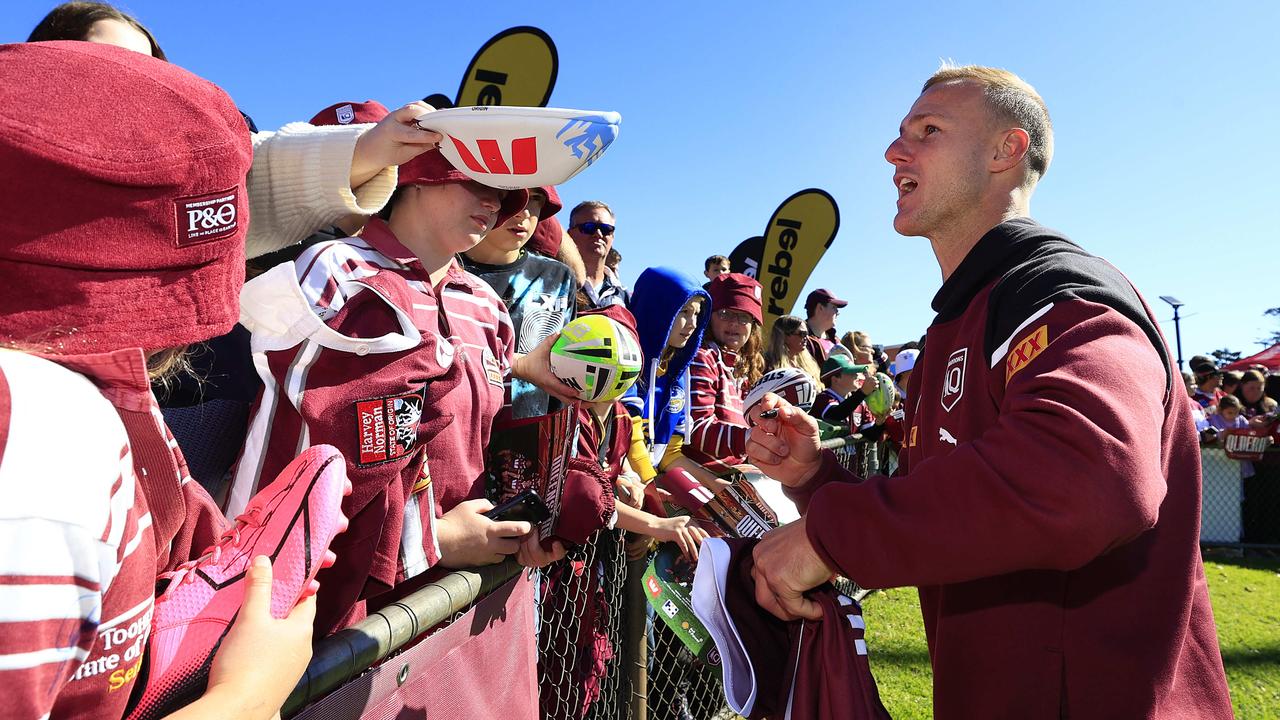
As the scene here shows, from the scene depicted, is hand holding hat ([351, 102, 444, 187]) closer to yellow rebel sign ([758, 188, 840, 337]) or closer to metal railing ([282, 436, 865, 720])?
metal railing ([282, 436, 865, 720])

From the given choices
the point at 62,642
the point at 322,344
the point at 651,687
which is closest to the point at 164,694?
the point at 62,642

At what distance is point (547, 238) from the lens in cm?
353

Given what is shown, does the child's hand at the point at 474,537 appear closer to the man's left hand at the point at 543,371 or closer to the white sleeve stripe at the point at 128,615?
the man's left hand at the point at 543,371

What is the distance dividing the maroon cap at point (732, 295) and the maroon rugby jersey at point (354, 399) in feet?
11.6

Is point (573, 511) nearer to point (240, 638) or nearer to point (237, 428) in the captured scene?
point (237, 428)

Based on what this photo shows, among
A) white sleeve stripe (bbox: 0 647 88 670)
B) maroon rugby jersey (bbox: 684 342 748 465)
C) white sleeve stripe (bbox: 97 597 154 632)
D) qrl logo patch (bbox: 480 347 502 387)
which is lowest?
maroon rugby jersey (bbox: 684 342 748 465)

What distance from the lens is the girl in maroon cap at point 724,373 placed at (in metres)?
4.44

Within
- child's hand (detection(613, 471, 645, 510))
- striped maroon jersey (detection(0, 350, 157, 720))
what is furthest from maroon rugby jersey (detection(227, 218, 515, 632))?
child's hand (detection(613, 471, 645, 510))

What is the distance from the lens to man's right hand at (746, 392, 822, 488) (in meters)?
2.25

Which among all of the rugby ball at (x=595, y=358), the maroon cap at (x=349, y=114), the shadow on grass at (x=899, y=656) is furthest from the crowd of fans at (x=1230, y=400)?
the maroon cap at (x=349, y=114)

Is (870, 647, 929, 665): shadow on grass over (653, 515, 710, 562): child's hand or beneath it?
beneath

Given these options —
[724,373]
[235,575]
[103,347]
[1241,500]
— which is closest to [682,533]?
[235,575]

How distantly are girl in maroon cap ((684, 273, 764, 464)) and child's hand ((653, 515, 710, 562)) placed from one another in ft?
4.36

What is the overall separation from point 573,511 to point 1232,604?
25.7 feet
